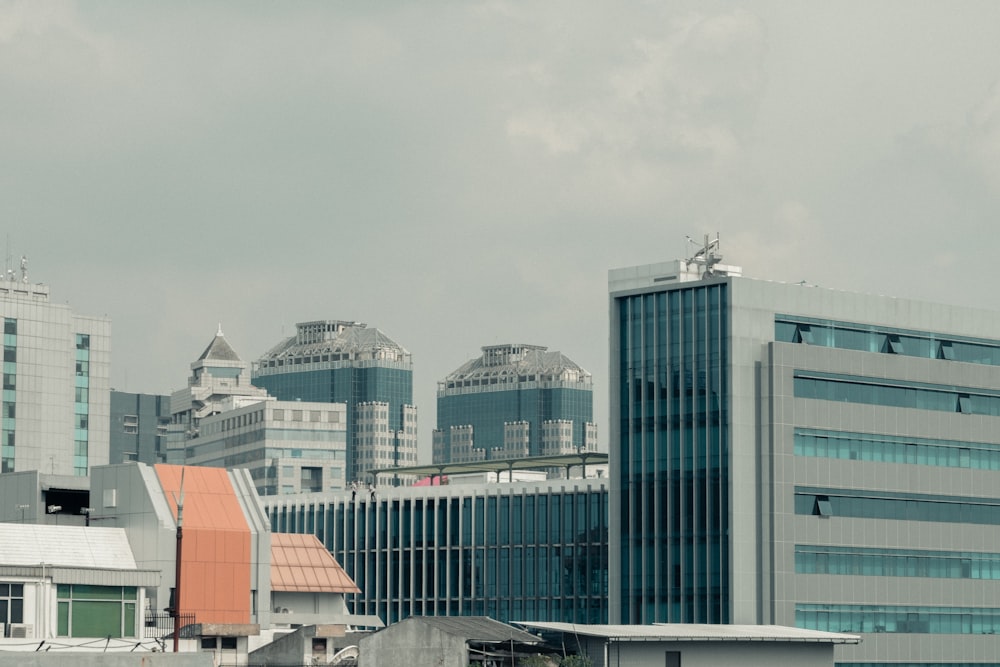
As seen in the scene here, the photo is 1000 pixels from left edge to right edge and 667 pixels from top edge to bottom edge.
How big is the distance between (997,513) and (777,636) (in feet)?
150

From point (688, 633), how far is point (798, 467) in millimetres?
35478

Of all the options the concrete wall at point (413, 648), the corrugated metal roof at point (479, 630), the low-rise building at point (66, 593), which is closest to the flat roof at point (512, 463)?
the corrugated metal roof at point (479, 630)

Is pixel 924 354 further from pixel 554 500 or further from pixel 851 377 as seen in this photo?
pixel 554 500

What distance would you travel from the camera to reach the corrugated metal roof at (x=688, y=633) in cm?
10456

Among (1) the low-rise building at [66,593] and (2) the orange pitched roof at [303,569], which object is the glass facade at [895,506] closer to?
(2) the orange pitched roof at [303,569]

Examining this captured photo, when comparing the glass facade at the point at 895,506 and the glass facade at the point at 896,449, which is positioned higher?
the glass facade at the point at 896,449

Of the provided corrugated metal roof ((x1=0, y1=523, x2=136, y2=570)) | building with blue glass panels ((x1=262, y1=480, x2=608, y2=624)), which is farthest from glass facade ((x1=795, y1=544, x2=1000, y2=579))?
corrugated metal roof ((x1=0, y1=523, x2=136, y2=570))

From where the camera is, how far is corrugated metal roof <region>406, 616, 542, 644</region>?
10038 centimetres

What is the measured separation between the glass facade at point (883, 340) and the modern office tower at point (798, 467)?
16 cm

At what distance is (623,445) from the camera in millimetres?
150125

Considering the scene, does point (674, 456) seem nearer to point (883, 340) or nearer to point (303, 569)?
point (883, 340)

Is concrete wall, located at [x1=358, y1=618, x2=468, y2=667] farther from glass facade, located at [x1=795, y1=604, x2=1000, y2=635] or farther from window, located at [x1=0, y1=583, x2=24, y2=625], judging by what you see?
glass facade, located at [x1=795, y1=604, x2=1000, y2=635]

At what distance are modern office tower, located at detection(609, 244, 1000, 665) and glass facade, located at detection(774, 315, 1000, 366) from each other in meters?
0.16

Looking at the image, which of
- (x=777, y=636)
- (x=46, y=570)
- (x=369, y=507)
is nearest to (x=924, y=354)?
(x=777, y=636)
